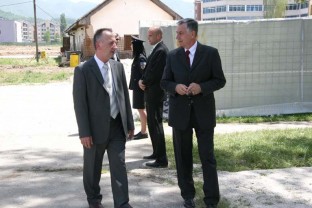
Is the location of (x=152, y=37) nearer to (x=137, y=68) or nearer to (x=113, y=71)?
(x=137, y=68)

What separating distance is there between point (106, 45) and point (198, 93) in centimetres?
100

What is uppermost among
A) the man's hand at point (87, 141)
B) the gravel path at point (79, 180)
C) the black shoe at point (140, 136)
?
the man's hand at point (87, 141)

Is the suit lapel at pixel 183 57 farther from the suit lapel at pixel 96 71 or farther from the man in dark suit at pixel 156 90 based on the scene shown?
the man in dark suit at pixel 156 90

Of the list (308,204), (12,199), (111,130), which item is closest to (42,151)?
(12,199)

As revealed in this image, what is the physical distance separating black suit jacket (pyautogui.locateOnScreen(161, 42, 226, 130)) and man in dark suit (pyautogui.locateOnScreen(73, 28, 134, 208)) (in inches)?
21.3

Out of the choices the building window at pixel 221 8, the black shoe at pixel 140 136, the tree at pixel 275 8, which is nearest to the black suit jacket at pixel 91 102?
the black shoe at pixel 140 136

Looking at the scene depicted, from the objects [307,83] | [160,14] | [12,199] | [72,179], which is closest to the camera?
[12,199]

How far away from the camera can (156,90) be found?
20.4 ft

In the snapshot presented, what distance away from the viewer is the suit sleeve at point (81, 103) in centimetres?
432

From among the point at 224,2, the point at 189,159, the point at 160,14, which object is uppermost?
the point at 224,2

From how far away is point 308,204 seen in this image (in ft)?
15.4

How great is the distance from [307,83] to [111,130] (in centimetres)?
726

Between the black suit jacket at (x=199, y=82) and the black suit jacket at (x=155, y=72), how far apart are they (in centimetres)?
160

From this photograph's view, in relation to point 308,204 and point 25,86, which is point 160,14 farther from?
point 308,204
